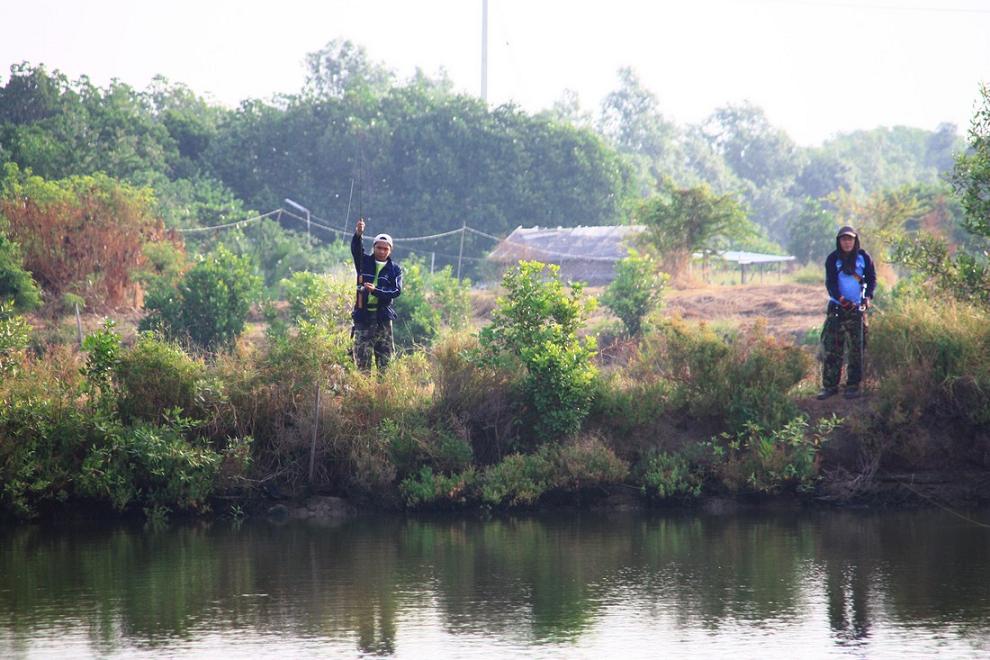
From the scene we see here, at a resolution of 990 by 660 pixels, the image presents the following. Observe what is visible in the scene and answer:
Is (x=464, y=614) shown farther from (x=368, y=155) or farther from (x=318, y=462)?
(x=368, y=155)

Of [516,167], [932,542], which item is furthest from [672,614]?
[516,167]

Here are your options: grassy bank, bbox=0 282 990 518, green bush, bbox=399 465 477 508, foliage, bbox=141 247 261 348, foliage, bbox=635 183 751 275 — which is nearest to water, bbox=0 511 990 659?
green bush, bbox=399 465 477 508

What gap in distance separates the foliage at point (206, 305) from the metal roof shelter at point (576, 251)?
1305 cm

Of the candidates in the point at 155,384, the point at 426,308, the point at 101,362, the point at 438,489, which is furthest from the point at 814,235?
the point at 101,362

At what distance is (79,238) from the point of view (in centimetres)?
2847

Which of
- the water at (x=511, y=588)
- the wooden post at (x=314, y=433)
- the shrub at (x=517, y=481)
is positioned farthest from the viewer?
the wooden post at (x=314, y=433)

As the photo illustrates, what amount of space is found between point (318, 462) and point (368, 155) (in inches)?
1603

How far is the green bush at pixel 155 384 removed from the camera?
14.8 meters

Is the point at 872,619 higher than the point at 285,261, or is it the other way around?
the point at 285,261

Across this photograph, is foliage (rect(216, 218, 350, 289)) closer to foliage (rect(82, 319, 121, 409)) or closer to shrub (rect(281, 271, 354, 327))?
shrub (rect(281, 271, 354, 327))

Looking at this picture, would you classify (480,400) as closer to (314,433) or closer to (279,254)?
(314,433)

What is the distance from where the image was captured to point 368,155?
5497cm

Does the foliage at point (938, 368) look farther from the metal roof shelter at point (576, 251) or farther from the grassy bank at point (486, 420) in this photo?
the metal roof shelter at point (576, 251)

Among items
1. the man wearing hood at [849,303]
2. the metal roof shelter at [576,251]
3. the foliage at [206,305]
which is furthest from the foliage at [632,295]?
the metal roof shelter at [576,251]
